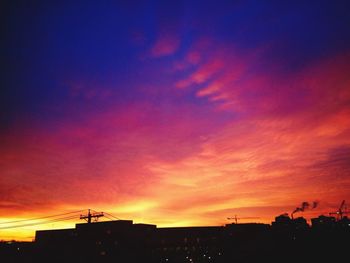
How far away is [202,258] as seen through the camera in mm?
103062

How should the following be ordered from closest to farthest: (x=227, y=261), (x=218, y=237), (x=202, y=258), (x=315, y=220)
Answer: (x=227, y=261)
(x=202, y=258)
(x=218, y=237)
(x=315, y=220)

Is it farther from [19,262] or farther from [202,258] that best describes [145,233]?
[19,262]

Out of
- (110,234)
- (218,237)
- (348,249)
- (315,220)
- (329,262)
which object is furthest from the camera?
(315,220)

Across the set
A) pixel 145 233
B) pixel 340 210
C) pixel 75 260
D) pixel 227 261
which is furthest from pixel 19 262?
pixel 340 210

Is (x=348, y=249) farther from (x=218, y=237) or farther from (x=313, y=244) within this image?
(x=218, y=237)

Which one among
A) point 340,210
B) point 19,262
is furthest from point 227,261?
point 340,210

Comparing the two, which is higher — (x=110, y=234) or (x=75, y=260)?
(x=110, y=234)

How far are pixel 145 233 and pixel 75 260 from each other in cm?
2362

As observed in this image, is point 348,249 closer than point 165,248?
Yes

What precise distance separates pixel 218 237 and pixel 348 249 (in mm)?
61148

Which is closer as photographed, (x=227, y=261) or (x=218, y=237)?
(x=227, y=261)

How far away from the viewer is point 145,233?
325ft

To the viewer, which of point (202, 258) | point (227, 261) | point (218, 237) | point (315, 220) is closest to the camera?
point (227, 261)

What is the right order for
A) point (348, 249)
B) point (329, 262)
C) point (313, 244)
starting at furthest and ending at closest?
point (313, 244), point (348, 249), point (329, 262)
